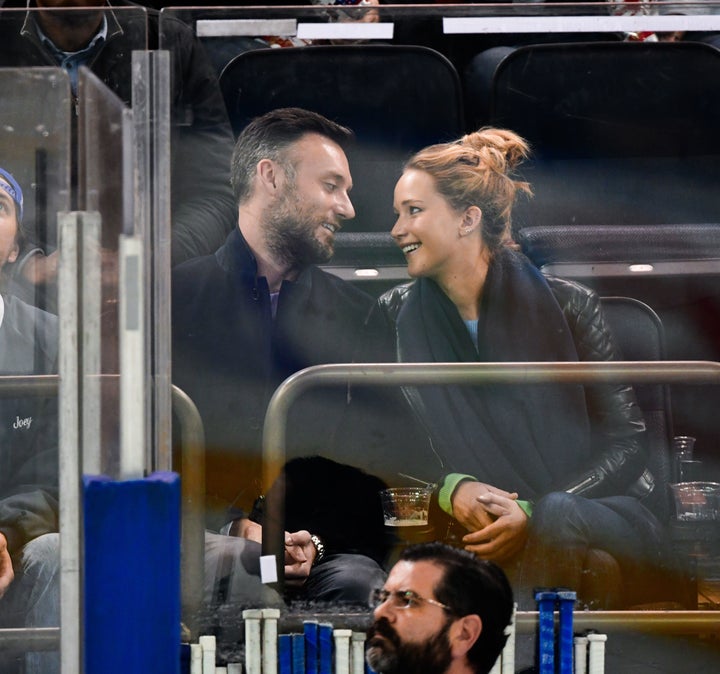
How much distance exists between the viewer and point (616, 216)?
7.80 ft

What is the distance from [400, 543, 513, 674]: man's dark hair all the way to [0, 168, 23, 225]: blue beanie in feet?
3.37

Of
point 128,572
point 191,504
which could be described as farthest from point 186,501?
point 128,572

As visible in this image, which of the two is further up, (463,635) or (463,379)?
(463,379)

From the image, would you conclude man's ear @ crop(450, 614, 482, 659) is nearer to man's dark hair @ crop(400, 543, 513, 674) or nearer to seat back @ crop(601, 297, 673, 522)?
man's dark hair @ crop(400, 543, 513, 674)

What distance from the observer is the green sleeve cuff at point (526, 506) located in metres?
2.34

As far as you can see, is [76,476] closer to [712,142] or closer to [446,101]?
[446,101]

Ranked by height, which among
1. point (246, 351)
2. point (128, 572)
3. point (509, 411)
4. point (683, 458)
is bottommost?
point (128, 572)

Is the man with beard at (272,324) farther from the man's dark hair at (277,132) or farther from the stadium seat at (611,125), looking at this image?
the stadium seat at (611,125)

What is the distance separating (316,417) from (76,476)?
0.75m

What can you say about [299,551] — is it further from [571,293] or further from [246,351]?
[571,293]

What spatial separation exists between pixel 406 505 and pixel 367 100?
2.74ft

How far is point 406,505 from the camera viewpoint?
2.33m

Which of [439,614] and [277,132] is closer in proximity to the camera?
[439,614]

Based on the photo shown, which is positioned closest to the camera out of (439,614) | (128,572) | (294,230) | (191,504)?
(128,572)
